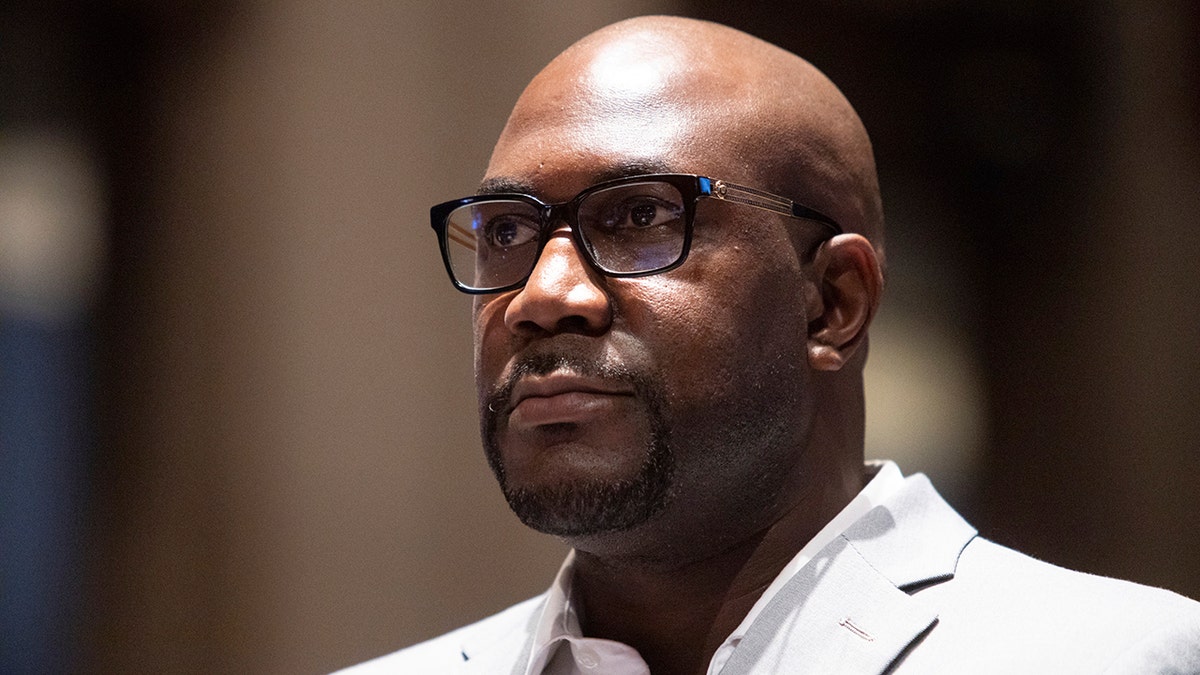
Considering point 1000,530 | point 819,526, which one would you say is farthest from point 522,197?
point 1000,530

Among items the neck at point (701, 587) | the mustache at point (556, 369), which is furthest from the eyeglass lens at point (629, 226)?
the neck at point (701, 587)

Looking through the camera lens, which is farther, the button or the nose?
the button

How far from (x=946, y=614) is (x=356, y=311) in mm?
2306

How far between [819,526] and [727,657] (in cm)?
35

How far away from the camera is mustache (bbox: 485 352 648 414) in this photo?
2047 mm

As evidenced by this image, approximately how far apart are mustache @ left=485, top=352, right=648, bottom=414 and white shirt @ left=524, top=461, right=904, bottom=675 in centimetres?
41

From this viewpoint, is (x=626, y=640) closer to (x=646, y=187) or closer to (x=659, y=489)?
(x=659, y=489)

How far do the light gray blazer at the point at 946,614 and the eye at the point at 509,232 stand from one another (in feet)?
2.50

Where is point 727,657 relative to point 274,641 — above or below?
above

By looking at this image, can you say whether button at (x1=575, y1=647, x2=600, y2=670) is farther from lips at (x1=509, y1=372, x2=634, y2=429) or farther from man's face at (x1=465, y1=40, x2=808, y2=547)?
lips at (x1=509, y1=372, x2=634, y2=429)

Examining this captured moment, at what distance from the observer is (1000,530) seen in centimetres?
396

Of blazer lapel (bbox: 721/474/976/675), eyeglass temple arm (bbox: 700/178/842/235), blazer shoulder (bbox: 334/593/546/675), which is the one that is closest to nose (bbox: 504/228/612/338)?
eyeglass temple arm (bbox: 700/178/842/235)

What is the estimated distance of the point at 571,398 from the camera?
2053mm

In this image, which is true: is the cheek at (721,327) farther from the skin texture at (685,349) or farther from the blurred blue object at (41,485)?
the blurred blue object at (41,485)
